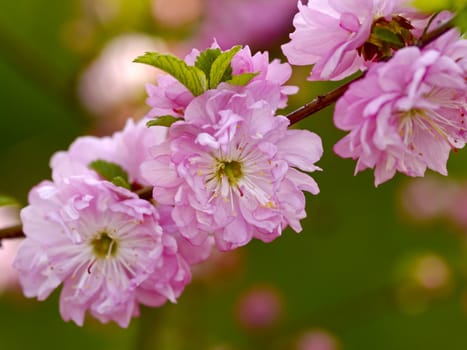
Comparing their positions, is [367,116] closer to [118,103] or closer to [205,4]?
[118,103]

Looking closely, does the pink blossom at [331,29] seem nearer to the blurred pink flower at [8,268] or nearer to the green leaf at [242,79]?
the green leaf at [242,79]

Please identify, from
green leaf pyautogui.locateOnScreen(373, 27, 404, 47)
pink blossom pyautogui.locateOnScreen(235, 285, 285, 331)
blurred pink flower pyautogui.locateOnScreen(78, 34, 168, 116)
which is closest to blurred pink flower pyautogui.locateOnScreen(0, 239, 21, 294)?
blurred pink flower pyautogui.locateOnScreen(78, 34, 168, 116)

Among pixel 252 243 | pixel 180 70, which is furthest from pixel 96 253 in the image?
pixel 252 243

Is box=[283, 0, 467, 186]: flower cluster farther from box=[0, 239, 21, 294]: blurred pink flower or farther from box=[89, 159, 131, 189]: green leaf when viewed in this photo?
box=[0, 239, 21, 294]: blurred pink flower

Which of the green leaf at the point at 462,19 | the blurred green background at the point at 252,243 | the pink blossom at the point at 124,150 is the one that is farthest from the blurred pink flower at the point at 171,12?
the green leaf at the point at 462,19

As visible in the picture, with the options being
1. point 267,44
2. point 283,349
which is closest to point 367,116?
point 267,44

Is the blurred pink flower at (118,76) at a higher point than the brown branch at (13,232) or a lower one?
lower
